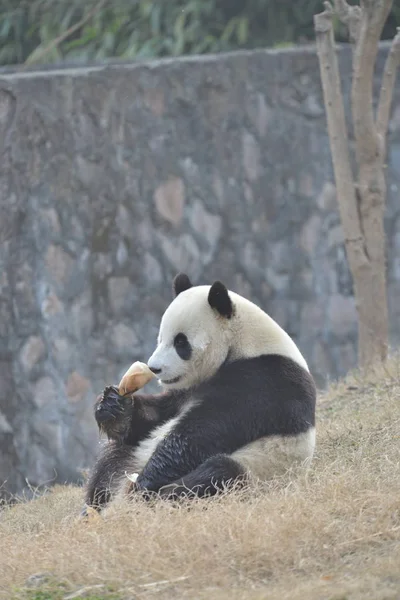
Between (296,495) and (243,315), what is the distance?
1.03 metres

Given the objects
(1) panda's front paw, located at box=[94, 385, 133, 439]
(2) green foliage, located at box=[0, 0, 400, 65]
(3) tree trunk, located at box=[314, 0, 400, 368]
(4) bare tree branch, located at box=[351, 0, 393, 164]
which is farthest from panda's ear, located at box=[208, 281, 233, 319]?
(2) green foliage, located at box=[0, 0, 400, 65]

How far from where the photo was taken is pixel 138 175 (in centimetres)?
884

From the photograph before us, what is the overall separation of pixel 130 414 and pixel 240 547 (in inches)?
60.3

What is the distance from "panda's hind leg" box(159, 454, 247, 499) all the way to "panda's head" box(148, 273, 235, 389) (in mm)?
483

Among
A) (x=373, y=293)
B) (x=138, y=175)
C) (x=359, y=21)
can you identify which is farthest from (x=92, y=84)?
(x=373, y=293)

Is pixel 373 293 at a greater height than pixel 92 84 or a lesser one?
lesser

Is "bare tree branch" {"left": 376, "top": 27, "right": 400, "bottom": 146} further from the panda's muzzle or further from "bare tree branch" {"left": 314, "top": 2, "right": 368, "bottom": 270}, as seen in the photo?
the panda's muzzle

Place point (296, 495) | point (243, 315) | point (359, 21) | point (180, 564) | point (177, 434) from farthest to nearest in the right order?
point (359, 21) → point (243, 315) → point (177, 434) → point (296, 495) → point (180, 564)

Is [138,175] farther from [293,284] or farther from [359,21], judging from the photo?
[359,21]

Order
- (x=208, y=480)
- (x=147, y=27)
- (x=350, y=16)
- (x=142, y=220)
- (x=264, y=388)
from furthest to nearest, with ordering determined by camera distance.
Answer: (x=147, y=27)
(x=142, y=220)
(x=350, y=16)
(x=264, y=388)
(x=208, y=480)

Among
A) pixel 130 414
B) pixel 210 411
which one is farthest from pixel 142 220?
pixel 210 411

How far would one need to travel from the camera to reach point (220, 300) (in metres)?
4.98

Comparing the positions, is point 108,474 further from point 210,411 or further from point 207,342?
point 207,342

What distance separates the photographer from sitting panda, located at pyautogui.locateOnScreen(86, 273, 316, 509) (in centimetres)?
475
